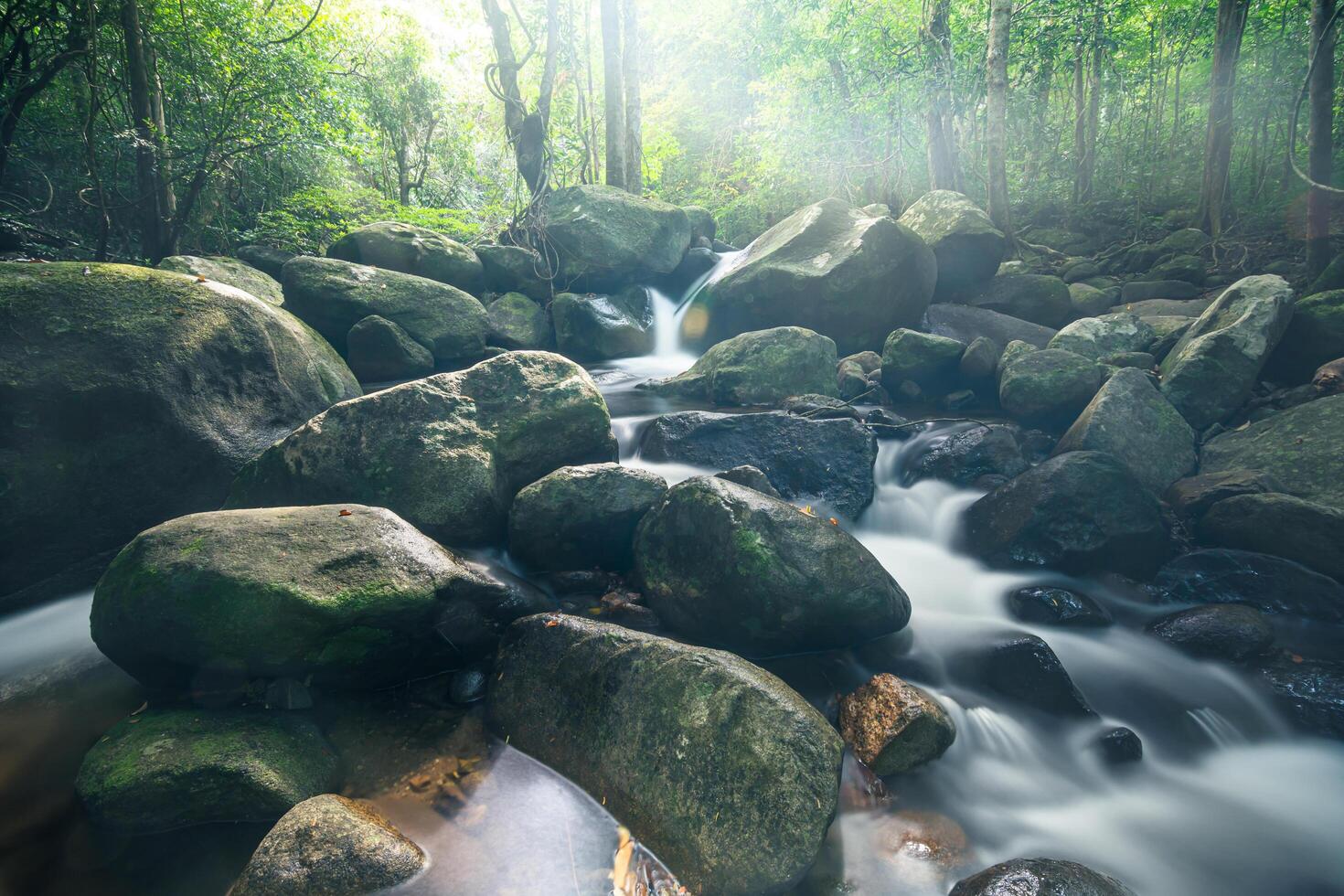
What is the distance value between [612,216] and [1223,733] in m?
11.4

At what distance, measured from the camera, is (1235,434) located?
6.48 meters

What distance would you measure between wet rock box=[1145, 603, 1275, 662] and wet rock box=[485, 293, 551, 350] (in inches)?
350

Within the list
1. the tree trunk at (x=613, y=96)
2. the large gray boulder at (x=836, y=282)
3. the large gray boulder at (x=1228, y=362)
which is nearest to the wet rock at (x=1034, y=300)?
the large gray boulder at (x=836, y=282)

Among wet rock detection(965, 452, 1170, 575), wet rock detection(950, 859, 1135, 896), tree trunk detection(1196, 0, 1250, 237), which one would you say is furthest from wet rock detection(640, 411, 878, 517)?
tree trunk detection(1196, 0, 1250, 237)

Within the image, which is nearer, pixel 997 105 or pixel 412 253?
pixel 412 253

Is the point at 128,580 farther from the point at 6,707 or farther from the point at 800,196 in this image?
the point at 800,196

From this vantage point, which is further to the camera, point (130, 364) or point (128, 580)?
point (130, 364)

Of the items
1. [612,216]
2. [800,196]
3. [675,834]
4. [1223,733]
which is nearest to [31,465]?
[675,834]

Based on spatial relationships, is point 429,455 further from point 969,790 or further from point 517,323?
point 517,323

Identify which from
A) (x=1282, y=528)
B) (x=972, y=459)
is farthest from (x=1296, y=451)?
(x=972, y=459)

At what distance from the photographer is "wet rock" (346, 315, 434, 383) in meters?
8.55

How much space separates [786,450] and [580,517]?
2625mm

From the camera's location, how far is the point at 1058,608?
191 inches

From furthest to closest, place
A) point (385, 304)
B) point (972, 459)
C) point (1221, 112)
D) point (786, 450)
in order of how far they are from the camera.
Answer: point (1221, 112) < point (385, 304) < point (972, 459) < point (786, 450)
